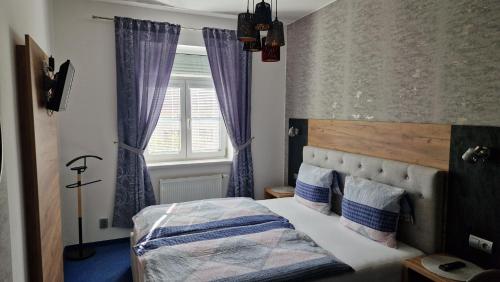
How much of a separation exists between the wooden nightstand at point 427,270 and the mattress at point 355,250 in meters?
0.05

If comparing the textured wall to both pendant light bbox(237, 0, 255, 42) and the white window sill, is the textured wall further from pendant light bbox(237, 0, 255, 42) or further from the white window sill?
pendant light bbox(237, 0, 255, 42)

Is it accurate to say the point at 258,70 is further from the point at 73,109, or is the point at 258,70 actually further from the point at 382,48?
the point at 73,109

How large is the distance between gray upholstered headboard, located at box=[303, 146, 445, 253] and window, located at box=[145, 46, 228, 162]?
2.02 meters

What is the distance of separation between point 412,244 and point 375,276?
52 cm

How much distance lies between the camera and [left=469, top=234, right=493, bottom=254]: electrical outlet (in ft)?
6.21

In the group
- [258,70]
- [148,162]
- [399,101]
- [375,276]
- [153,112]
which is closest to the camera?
[375,276]

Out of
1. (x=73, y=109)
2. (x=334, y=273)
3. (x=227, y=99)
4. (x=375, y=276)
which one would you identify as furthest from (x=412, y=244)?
(x=73, y=109)

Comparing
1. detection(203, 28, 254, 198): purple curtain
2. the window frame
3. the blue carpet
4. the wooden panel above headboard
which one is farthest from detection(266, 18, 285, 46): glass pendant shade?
the blue carpet

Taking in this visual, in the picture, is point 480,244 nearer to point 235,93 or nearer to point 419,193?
point 419,193

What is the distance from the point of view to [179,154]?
385 centimetres

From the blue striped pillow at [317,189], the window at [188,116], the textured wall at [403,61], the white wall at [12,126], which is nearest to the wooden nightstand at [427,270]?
the textured wall at [403,61]

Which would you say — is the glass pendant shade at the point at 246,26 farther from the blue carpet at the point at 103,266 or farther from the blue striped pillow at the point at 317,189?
the blue carpet at the point at 103,266

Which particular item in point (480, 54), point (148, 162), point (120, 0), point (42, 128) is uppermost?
point (120, 0)

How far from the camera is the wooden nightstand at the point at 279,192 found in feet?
12.2
